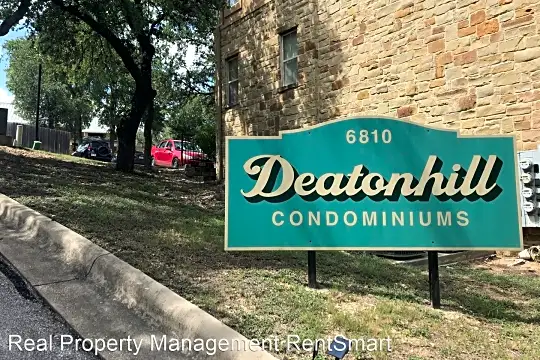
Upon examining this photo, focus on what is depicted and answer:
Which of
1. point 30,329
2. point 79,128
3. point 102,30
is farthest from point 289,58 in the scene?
point 79,128

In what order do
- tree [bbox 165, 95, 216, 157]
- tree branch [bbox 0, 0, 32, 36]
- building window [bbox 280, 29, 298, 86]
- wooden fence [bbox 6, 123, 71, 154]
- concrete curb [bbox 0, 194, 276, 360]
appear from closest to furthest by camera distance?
concrete curb [bbox 0, 194, 276, 360], building window [bbox 280, 29, 298, 86], tree branch [bbox 0, 0, 32, 36], wooden fence [bbox 6, 123, 71, 154], tree [bbox 165, 95, 216, 157]

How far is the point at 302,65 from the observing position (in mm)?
12094

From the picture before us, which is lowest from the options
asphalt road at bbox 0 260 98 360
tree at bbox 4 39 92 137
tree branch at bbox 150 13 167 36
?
asphalt road at bbox 0 260 98 360

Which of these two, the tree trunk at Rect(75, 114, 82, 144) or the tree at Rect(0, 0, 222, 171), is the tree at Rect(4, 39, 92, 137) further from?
the tree at Rect(0, 0, 222, 171)

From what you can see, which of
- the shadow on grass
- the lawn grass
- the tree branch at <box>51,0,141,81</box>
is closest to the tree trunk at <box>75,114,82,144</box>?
the tree branch at <box>51,0,141,81</box>

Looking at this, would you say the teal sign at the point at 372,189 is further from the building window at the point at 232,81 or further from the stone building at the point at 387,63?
the building window at the point at 232,81

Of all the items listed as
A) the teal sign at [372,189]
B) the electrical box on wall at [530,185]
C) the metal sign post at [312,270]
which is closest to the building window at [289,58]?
the electrical box on wall at [530,185]

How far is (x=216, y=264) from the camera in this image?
4.79 m

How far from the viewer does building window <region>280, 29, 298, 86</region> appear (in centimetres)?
1251

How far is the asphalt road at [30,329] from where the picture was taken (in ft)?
9.32

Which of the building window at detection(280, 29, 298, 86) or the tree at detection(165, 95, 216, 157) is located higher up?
the tree at detection(165, 95, 216, 157)

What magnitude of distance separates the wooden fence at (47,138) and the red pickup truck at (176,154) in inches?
342

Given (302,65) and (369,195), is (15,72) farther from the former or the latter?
(369,195)

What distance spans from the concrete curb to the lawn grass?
0.24m
